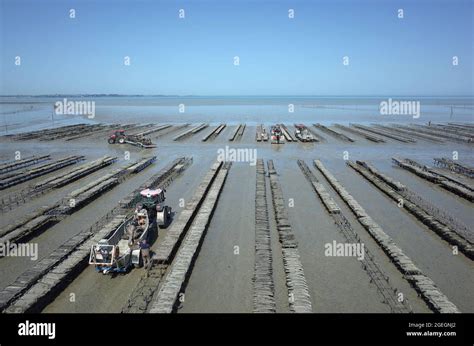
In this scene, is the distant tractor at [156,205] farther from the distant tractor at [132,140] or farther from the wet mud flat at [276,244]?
the distant tractor at [132,140]

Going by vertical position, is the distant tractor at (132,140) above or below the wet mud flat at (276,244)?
above

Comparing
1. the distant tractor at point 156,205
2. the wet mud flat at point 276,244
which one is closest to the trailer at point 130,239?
the distant tractor at point 156,205

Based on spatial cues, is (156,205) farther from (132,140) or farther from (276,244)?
(132,140)

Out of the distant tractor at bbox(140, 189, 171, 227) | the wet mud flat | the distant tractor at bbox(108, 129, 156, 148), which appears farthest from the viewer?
the distant tractor at bbox(108, 129, 156, 148)

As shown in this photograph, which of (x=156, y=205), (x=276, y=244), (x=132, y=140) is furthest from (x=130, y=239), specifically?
(x=132, y=140)

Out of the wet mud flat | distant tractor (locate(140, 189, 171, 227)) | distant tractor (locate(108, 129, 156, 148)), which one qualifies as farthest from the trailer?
distant tractor (locate(108, 129, 156, 148))

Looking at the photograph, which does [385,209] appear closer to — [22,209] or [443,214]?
[443,214]

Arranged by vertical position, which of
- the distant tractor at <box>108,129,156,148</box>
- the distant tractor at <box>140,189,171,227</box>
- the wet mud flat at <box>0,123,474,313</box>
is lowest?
the wet mud flat at <box>0,123,474,313</box>

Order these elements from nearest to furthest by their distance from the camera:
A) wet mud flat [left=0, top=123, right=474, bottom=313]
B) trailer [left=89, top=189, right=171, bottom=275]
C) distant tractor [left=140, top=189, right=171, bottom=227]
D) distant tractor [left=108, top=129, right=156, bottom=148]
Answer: wet mud flat [left=0, top=123, right=474, bottom=313] → trailer [left=89, top=189, right=171, bottom=275] → distant tractor [left=140, top=189, right=171, bottom=227] → distant tractor [left=108, top=129, right=156, bottom=148]

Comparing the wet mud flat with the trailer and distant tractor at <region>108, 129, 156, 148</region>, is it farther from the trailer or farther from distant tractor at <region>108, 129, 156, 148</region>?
distant tractor at <region>108, 129, 156, 148</region>

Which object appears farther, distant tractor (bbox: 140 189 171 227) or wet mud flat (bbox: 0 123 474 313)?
distant tractor (bbox: 140 189 171 227)

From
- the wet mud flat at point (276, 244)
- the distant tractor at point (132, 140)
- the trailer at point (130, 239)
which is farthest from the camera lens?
the distant tractor at point (132, 140)
